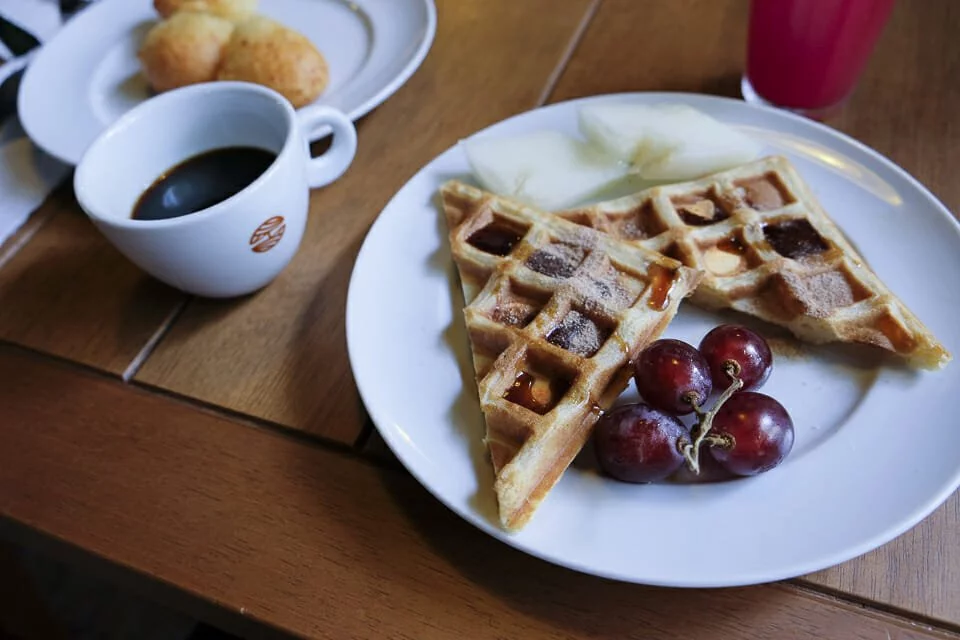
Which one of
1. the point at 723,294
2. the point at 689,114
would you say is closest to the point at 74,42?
the point at 689,114

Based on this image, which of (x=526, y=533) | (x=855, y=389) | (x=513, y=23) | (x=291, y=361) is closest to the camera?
(x=526, y=533)

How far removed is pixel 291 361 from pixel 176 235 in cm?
20

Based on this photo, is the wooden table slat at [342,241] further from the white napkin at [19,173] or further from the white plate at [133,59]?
the white napkin at [19,173]

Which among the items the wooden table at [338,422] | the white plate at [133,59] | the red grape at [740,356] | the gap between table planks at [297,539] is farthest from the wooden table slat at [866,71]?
the gap between table planks at [297,539]

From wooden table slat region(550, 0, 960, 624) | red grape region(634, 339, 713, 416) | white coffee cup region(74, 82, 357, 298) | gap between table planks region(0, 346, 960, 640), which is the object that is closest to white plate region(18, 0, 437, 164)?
white coffee cup region(74, 82, 357, 298)

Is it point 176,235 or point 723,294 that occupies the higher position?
point 176,235

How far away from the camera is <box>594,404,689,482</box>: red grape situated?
0.69m

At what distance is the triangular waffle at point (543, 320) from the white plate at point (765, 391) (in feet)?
0.09

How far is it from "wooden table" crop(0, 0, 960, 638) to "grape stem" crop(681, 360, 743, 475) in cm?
13

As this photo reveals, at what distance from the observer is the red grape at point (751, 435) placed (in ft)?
2.26

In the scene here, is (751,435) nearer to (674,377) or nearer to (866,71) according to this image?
(674,377)

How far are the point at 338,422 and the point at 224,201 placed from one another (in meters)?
0.30

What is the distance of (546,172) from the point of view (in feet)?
3.27

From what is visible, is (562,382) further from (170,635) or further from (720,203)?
(170,635)
